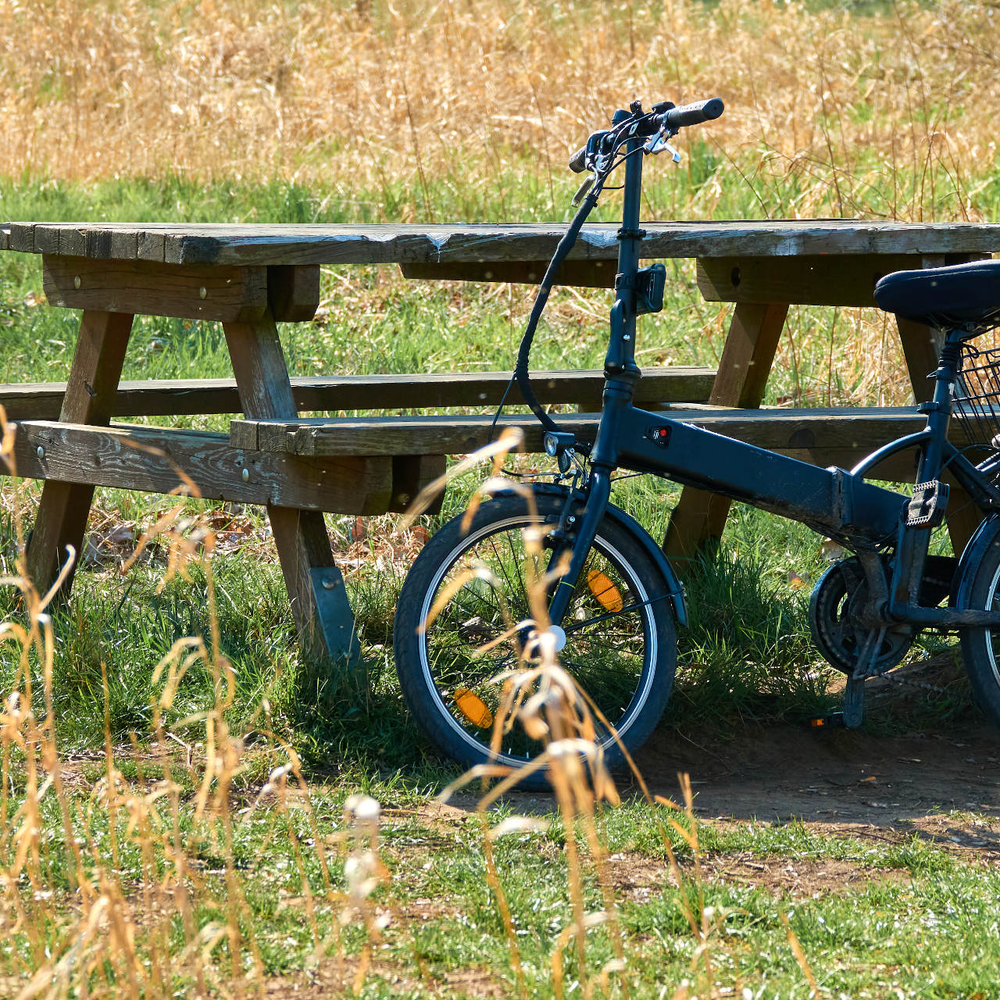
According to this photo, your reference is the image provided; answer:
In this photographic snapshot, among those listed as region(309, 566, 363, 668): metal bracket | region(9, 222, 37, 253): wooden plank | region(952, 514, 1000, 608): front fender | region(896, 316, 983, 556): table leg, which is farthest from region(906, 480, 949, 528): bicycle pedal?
region(9, 222, 37, 253): wooden plank

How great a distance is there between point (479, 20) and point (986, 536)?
34.8ft

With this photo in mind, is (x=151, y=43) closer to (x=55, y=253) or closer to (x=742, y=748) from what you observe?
(x=55, y=253)

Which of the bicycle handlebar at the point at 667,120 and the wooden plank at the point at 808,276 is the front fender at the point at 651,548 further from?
the wooden plank at the point at 808,276

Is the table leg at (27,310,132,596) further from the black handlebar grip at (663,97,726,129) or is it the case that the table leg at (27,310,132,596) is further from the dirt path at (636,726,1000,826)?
the dirt path at (636,726,1000,826)

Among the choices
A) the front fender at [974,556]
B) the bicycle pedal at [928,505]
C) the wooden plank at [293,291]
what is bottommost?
the front fender at [974,556]

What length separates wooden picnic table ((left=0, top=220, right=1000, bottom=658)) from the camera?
348 centimetres

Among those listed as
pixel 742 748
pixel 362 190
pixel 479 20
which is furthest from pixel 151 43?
pixel 742 748

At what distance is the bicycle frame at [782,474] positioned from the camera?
3.26 metres

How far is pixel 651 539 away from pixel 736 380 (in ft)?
5.48

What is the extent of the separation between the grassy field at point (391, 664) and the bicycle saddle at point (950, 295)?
3.58 ft

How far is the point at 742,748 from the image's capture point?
12.0 feet

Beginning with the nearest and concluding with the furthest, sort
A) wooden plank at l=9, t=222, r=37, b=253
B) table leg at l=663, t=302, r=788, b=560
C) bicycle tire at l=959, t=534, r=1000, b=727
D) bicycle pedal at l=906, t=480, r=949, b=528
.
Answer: bicycle pedal at l=906, t=480, r=949, b=528 → bicycle tire at l=959, t=534, r=1000, b=727 → wooden plank at l=9, t=222, r=37, b=253 → table leg at l=663, t=302, r=788, b=560

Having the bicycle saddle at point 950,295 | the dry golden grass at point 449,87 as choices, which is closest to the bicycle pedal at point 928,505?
the bicycle saddle at point 950,295

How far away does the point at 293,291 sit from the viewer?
359 cm
